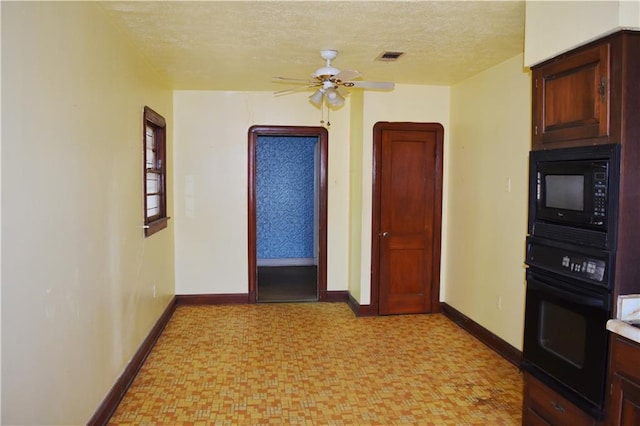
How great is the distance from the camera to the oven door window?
88.1 inches

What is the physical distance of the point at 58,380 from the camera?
2.21 metres

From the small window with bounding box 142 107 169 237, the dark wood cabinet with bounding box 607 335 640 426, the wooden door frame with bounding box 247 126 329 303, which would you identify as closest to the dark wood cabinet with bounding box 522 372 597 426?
the dark wood cabinet with bounding box 607 335 640 426

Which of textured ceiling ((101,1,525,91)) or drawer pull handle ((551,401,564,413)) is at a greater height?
textured ceiling ((101,1,525,91))

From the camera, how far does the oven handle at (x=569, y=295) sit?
212 cm

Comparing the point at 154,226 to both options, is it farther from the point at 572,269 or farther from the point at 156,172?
the point at 572,269

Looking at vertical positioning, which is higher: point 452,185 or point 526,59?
point 526,59

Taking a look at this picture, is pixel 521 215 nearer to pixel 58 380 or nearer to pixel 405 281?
pixel 405 281

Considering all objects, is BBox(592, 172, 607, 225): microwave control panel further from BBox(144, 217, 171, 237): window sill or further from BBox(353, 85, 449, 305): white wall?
BBox(144, 217, 171, 237): window sill

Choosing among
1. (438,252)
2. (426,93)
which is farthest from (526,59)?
(438,252)

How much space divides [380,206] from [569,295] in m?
2.92

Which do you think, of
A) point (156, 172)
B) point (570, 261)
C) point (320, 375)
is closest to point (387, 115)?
point (156, 172)

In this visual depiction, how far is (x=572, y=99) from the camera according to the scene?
7.54 feet

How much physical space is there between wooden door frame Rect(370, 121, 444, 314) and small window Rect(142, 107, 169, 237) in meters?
2.12

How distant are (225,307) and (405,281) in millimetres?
2025
